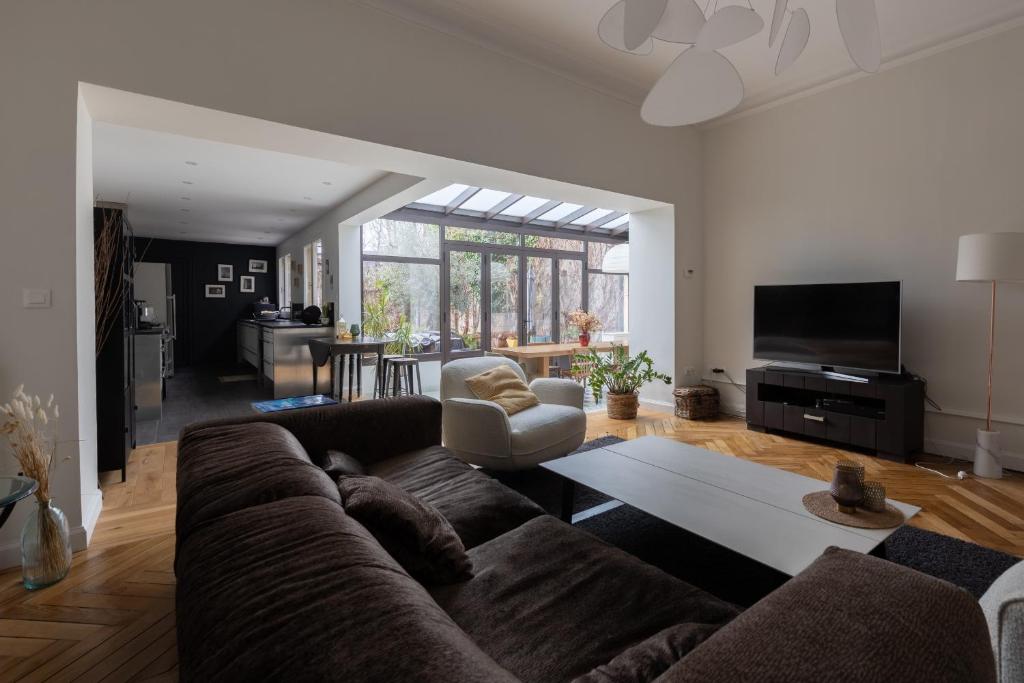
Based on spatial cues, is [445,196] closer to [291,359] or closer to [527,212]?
[527,212]

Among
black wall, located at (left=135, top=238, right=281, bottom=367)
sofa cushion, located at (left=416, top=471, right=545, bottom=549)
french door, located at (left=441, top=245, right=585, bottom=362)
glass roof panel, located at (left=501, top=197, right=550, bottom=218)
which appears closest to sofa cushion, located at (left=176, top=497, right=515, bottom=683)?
sofa cushion, located at (left=416, top=471, right=545, bottom=549)

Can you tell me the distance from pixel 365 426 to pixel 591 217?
21.6ft

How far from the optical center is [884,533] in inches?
70.3

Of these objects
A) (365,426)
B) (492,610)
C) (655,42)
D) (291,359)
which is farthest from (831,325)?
(291,359)

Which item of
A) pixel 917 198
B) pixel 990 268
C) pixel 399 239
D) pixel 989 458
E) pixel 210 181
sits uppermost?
pixel 210 181

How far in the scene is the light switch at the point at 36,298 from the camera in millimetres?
2275

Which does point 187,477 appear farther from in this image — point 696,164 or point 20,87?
point 696,164

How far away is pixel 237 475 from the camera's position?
1.41 m

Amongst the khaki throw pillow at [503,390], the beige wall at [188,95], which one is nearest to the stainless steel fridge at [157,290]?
the beige wall at [188,95]

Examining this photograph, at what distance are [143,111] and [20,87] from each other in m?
0.51

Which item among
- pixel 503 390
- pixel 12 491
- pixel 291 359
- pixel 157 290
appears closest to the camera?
pixel 12 491

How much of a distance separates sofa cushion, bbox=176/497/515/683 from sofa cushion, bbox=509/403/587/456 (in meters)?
1.95

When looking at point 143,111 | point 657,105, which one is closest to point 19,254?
point 143,111

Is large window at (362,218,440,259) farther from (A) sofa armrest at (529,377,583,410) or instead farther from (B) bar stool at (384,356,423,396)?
(A) sofa armrest at (529,377,583,410)
